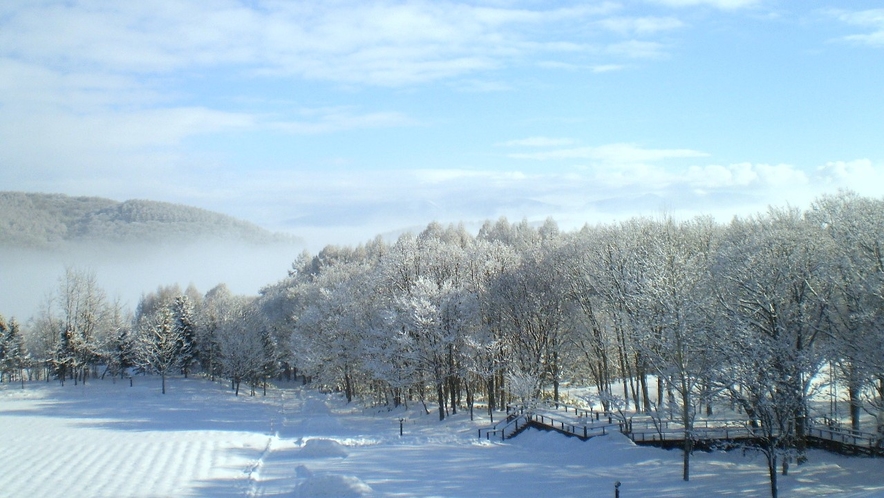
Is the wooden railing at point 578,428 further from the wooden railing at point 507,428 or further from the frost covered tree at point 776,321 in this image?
the frost covered tree at point 776,321

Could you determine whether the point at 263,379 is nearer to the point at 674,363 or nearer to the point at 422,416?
the point at 422,416

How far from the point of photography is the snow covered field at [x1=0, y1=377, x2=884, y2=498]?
21609 millimetres

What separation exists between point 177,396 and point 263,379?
14374 millimetres

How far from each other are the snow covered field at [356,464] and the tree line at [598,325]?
6.36ft

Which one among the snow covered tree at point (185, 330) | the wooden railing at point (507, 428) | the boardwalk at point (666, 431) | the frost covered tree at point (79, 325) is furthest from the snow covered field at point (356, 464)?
the snow covered tree at point (185, 330)

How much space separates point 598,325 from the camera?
3862cm

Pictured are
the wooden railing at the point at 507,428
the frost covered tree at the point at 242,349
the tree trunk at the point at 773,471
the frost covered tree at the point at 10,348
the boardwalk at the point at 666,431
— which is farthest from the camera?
the frost covered tree at the point at 10,348

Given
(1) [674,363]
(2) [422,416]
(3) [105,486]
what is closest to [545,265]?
(2) [422,416]

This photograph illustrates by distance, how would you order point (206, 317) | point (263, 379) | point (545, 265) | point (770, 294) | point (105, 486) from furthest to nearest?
point (206, 317) → point (263, 379) → point (545, 265) → point (770, 294) → point (105, 486)

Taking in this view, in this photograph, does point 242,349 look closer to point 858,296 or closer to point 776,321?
point 776,321


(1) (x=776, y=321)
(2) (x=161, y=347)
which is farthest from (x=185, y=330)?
(1) (x=776, y=321)

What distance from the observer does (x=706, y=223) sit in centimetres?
4516

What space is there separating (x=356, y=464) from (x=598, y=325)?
19413mm

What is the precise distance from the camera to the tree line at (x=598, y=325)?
22.6 meters
